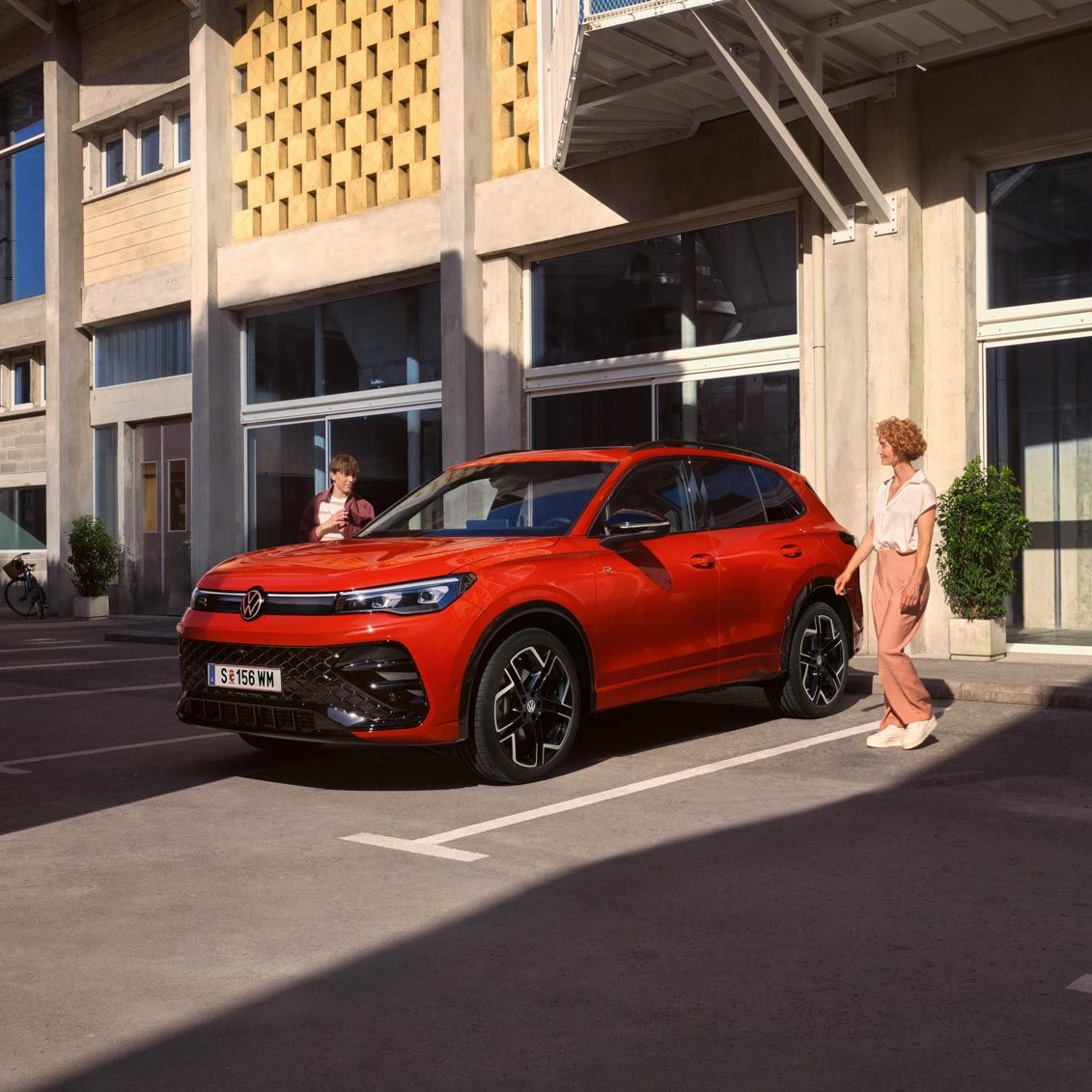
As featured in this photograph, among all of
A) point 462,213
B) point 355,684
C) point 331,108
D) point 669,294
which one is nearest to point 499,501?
point 355,684

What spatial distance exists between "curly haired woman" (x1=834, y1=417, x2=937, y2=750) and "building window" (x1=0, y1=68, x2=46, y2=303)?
20.7 meters

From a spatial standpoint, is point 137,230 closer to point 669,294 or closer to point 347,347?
point 347,347

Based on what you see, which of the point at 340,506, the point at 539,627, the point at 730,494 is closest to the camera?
the point at 539,627

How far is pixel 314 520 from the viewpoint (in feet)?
36.3

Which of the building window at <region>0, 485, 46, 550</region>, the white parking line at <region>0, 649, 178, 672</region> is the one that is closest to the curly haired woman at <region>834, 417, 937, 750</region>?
the white parking line at <region>0, 649, 178, 672</region>

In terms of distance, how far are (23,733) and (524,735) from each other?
3865 millimetres

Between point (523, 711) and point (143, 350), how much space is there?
18.1 metres

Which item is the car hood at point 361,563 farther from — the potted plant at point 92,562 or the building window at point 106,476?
the building window at point 106,476

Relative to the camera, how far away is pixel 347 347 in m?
20.0

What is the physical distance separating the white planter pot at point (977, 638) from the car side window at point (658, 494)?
517 centimetres

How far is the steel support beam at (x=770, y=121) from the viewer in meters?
12.3

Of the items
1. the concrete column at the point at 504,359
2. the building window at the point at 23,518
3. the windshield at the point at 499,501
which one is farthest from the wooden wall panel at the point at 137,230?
the windshield at the point at 499,501

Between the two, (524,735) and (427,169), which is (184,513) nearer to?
(427,169)

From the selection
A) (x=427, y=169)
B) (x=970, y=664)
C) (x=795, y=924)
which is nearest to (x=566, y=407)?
(x=427, y=169)
